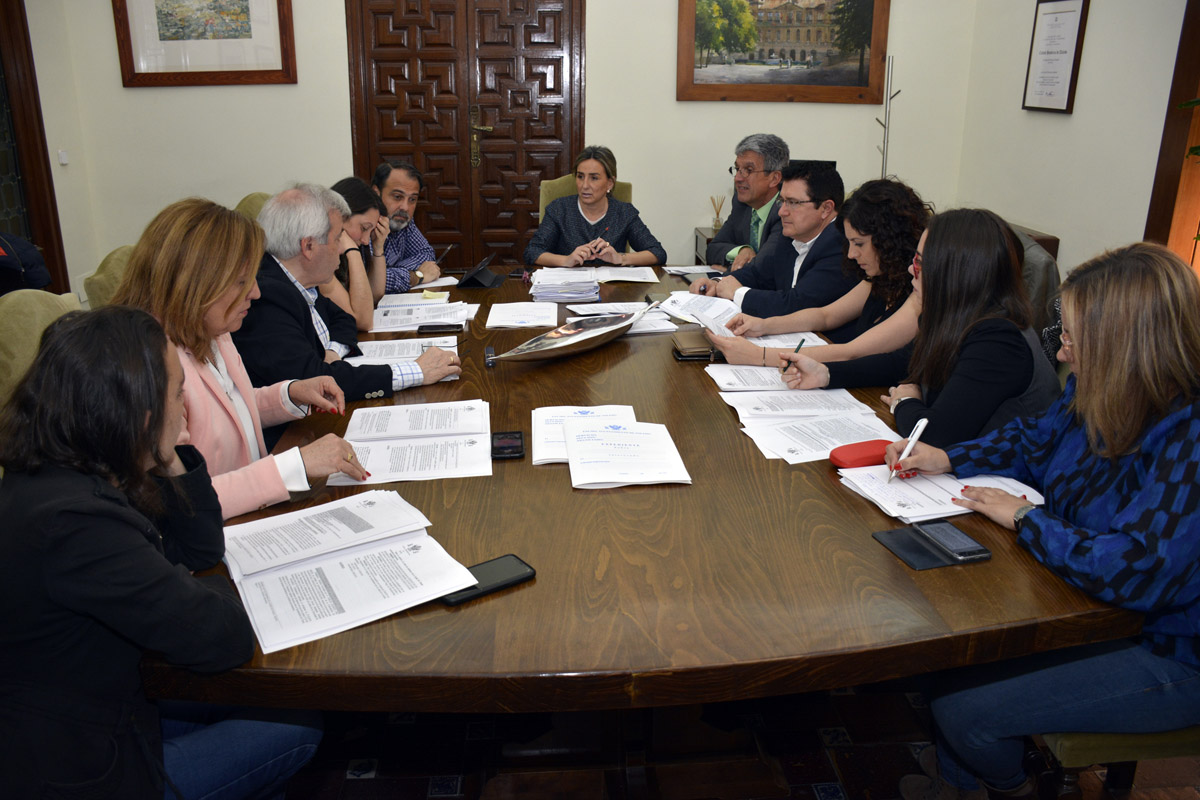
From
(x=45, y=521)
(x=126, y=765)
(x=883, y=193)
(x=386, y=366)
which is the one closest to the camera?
(x=45, y=521)

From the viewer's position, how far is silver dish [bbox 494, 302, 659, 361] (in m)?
2.35

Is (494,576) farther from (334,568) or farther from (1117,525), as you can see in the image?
(1117,525)

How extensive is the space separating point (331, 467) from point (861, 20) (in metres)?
4.81

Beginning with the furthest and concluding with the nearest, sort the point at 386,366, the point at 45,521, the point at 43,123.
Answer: the point at 43,123 → the point at 386,366 → the point at 45,521

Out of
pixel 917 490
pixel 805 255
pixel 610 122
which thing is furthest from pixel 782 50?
pixel 917 490

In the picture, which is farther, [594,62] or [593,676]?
[594,62]

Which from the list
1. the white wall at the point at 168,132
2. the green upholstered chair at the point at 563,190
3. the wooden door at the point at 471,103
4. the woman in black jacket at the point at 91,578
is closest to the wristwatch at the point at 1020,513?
the woman in black jacket at the point at 91,578

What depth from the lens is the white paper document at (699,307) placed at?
2.90m

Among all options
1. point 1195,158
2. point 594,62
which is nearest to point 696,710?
point 1195,158

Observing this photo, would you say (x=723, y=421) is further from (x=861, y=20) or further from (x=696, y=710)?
(x=861, y=20)

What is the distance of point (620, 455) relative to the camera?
1730 millimetres

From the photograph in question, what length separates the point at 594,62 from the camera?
530 cm

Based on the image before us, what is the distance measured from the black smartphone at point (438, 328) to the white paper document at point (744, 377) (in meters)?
0.92

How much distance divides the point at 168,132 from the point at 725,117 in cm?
342
